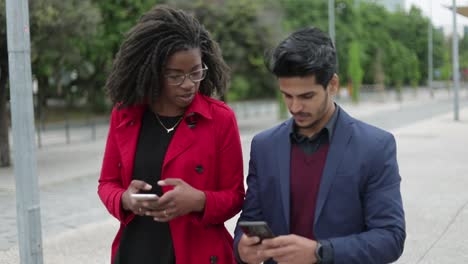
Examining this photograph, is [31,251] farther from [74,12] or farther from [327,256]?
[74,12]

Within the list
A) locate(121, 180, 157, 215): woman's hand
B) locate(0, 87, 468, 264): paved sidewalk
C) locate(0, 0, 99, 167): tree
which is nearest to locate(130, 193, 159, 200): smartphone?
locate(121, 180, 157, 215): woman's hand

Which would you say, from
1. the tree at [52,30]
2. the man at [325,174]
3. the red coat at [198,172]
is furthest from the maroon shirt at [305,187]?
the tree at [52,30]

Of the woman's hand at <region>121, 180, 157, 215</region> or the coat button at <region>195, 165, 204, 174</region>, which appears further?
the coat button at <region>195, 165, 204, 174</region>

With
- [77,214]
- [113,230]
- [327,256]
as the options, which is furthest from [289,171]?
[77,214]

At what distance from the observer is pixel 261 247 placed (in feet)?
6.89

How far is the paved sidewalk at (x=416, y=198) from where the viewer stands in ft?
21.9

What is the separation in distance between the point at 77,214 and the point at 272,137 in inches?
282

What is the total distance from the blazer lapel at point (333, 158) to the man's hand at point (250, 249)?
20 centimetres

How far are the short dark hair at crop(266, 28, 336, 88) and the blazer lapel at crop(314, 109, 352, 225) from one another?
153mm

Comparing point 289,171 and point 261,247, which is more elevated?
point 289,171

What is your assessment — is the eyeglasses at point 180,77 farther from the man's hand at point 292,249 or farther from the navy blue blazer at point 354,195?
the man's hand at point 292,249

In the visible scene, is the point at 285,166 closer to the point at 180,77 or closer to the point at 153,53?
the point at 180,77

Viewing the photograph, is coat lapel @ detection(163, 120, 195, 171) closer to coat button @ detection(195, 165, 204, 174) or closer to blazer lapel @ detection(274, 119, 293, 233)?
coat button @ detection(195, 165, 204, 174)

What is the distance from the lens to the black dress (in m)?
2.66
